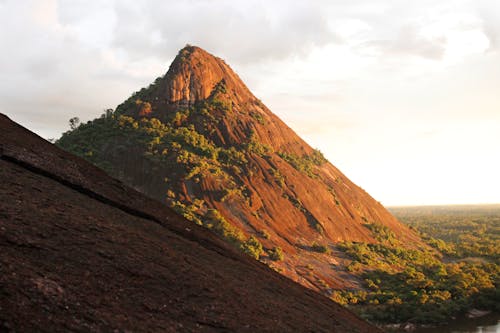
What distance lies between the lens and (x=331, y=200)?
284 ft

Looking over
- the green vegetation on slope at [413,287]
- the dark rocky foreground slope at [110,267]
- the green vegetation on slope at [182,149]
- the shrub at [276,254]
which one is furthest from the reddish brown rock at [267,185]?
the dark rocky foreground slope at [110,267]

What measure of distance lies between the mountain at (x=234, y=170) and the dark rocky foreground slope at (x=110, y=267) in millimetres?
42797

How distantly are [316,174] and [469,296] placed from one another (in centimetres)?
4566

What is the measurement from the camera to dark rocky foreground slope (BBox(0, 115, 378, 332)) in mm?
5875

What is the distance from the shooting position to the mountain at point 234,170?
2403 inches

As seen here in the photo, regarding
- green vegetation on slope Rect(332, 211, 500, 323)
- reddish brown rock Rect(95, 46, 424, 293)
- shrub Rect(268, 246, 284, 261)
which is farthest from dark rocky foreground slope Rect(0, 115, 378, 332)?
shrub Rect(268, 246, 284, 261)

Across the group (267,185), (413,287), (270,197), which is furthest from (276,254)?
(267,185)

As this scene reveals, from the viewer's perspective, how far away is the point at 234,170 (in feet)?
243

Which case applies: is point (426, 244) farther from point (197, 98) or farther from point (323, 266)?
point (197, 98)

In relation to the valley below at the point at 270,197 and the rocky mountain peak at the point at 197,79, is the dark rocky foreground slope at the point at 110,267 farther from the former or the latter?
the rocky mountain peak at the point at 197,79

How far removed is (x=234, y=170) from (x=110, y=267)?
66573mm

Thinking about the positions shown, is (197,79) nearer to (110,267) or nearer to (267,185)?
(267,185)

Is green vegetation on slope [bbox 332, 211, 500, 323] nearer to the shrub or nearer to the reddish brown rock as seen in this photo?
the reddish brown rock

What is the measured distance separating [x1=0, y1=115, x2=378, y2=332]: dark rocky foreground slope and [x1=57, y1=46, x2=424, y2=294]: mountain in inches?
1685
